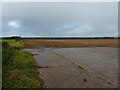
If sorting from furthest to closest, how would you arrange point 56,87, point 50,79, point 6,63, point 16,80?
point 6,63 < point 50,79 < point 16,80 < point 56,87

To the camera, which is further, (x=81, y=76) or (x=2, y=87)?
(x=81, y=76)

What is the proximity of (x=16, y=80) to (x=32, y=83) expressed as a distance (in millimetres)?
723

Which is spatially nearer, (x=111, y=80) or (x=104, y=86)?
(x=104, y=86)

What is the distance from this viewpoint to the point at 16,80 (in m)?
5.45

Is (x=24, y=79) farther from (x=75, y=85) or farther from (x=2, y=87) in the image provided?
(x=75, y=85)

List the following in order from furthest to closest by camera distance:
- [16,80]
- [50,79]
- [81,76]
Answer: [81,76], [50,79], [16,80]

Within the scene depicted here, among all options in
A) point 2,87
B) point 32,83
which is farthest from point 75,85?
point 2,87

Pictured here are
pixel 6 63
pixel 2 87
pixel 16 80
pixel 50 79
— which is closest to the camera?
pixel 2 87

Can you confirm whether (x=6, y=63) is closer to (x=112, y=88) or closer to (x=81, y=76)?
(x=81, y=76)

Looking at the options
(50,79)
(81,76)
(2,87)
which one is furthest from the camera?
(81,76)

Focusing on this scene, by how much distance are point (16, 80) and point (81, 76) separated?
2647mm

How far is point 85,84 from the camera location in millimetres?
5312

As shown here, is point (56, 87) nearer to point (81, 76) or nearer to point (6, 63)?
point (81, 76)

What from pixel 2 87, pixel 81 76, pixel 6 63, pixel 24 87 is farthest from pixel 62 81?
pixel 6 63
